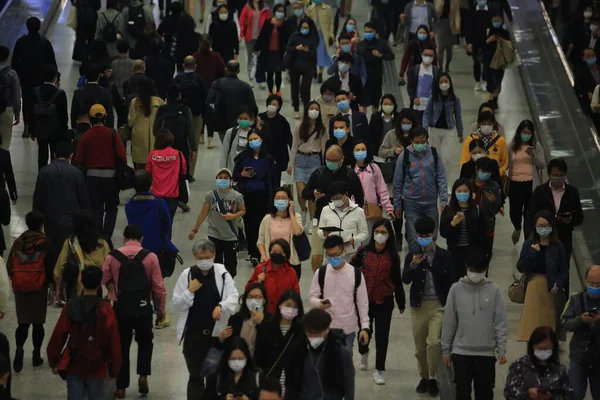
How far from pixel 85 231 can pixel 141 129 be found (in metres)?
4.55

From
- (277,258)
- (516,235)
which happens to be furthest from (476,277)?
(516,235)

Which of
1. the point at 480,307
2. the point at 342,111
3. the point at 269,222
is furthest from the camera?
the point at 342,111

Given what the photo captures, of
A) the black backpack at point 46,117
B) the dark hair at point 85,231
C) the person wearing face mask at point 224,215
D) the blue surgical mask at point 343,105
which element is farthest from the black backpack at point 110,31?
the dark hair at point 85,231

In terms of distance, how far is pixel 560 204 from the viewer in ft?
50.4

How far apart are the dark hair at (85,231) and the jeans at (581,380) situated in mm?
4200

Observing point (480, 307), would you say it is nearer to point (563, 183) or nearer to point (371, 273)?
point (371, 273)

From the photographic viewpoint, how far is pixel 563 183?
15.5 meters

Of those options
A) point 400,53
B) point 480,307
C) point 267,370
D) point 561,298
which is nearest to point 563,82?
point 400,53

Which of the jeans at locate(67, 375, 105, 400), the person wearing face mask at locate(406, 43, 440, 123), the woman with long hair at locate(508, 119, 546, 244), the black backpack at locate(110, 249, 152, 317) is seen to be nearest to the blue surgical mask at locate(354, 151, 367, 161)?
the woman with long hair at locate(508, 119, 546, 244)

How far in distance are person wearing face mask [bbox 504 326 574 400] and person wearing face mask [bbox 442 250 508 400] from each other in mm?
998

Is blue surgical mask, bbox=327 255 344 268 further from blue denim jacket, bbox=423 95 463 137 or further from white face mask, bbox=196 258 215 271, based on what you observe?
blue denim jacket, bbox=423 95 463 137

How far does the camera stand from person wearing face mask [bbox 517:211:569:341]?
13594 mm

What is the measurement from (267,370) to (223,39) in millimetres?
11972

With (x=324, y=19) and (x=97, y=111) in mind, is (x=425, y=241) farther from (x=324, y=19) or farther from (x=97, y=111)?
(x=324, y=19)
